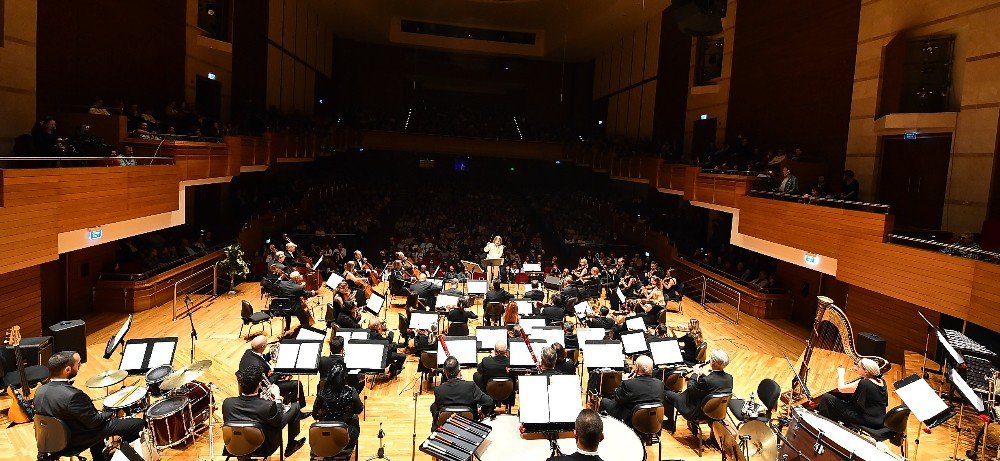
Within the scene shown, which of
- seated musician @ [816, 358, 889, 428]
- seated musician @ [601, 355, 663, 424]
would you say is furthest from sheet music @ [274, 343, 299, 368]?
seated musician @ [816, 358, 889, 428]

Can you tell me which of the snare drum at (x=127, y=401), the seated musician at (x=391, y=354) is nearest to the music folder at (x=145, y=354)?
the snare drum at (x=127, y=401)

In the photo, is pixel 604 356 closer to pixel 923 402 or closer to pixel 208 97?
pixel 923 402

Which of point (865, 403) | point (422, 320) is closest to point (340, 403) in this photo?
point (422, 320)

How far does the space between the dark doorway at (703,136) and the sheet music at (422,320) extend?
479 inches

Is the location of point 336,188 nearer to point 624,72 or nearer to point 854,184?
point 624,72

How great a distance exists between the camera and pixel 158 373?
6.85 meters

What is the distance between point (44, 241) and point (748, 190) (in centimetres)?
1326

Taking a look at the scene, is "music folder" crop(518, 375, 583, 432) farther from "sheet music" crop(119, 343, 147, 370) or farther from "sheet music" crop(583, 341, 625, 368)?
"sheet music" crop(119, 343, 147, 370)

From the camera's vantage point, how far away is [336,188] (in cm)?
2603

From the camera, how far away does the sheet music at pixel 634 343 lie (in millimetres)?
8305

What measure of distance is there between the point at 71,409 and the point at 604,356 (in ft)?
18.9

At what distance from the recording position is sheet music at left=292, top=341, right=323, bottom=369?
7188 mm

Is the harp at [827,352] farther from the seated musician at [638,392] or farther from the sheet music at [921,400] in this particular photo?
the seated musician at [638,392]

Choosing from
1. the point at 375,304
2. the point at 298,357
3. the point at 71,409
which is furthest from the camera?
the point at 375,304
